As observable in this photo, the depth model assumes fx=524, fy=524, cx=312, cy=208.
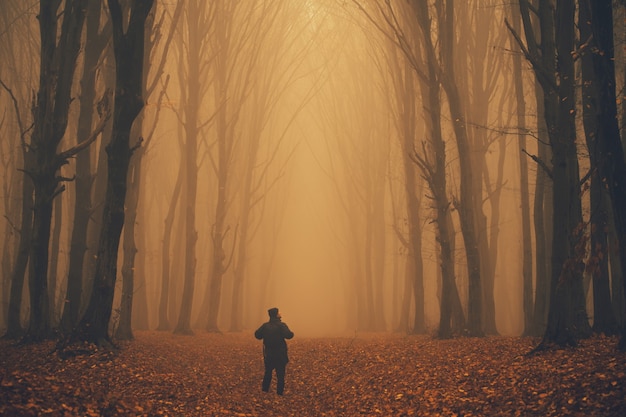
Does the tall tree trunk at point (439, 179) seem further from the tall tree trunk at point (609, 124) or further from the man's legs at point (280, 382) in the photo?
the tall tree trunk at point (609, 124)

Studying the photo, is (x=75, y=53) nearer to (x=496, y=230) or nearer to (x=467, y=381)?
(x=467, y=381)

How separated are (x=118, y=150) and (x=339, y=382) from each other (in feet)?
20.9

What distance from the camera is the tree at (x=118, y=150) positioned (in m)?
10.0

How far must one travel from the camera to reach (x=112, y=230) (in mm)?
10141

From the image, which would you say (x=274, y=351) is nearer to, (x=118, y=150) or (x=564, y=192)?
(x=118, y=150)

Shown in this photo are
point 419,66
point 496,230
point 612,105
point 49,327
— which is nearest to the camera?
point 612,105

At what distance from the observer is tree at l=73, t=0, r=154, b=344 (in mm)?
10047

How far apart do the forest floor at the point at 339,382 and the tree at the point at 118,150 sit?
114 cm

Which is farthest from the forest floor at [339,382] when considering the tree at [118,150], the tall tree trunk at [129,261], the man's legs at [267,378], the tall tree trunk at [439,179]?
the tall tree trunk at [129,261]

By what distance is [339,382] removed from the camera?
419 inches

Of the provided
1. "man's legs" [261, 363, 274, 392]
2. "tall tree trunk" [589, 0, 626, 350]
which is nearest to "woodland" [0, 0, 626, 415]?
"tall tree trunk" [589, 0, 626, 350]

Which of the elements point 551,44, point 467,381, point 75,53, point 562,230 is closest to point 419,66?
point 551,44

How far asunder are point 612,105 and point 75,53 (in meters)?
10.6

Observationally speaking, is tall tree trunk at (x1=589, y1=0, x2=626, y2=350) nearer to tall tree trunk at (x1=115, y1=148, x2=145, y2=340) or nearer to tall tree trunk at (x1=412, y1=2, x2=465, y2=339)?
tall tree trunk at (x1=412, y1=2, x2=465, y2=339)
